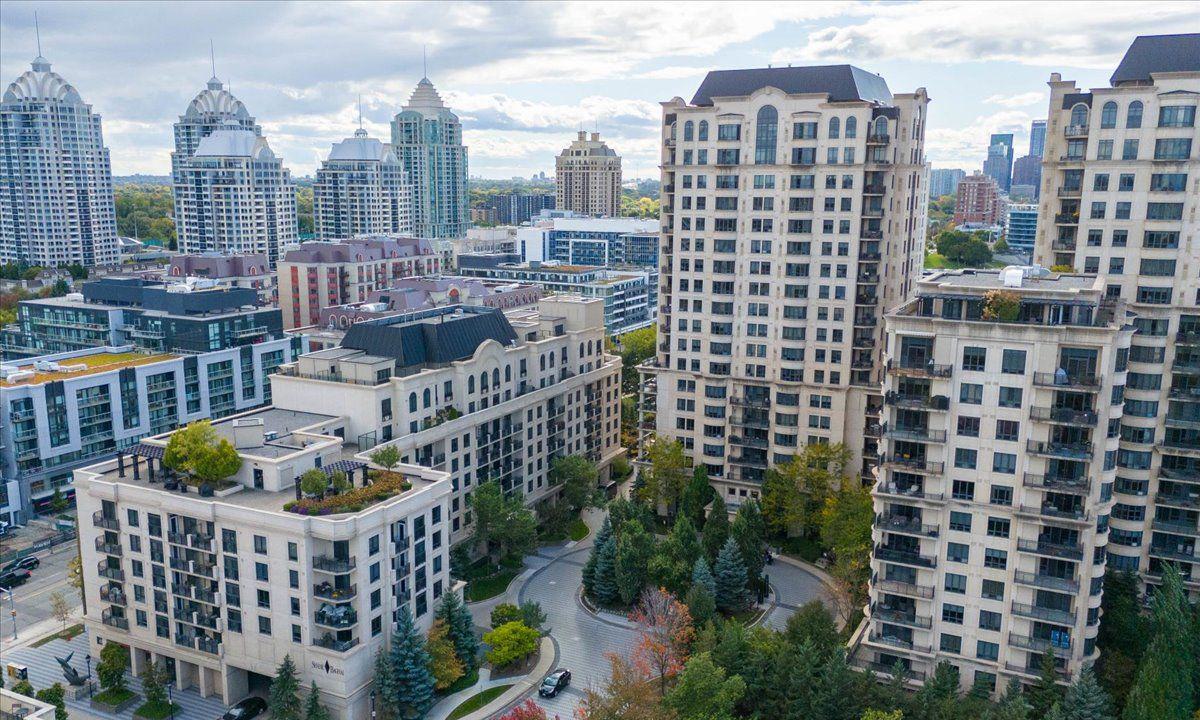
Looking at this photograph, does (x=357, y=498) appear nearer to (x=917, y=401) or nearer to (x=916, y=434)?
(x=916, y=434)

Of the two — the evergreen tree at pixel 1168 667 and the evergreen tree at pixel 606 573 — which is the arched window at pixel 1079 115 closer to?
the evergreen tree at pixel 1168 667

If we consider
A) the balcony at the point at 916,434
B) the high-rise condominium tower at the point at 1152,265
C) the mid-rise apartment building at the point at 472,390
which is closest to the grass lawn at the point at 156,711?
the mid-rise apartment building at the point at 472,390

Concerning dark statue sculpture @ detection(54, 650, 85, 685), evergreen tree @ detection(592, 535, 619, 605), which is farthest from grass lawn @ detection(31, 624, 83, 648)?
evergreen tree @ detection(592, 535, 619, 605)

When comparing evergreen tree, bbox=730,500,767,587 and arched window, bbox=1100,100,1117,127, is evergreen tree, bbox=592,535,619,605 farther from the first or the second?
arched window, bbox=1100,100,1117,127

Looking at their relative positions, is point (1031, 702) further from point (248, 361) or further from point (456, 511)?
point (248, 361)

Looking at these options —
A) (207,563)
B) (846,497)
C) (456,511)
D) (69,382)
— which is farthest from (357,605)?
(69,382)

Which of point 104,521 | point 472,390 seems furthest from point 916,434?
point 104,521
